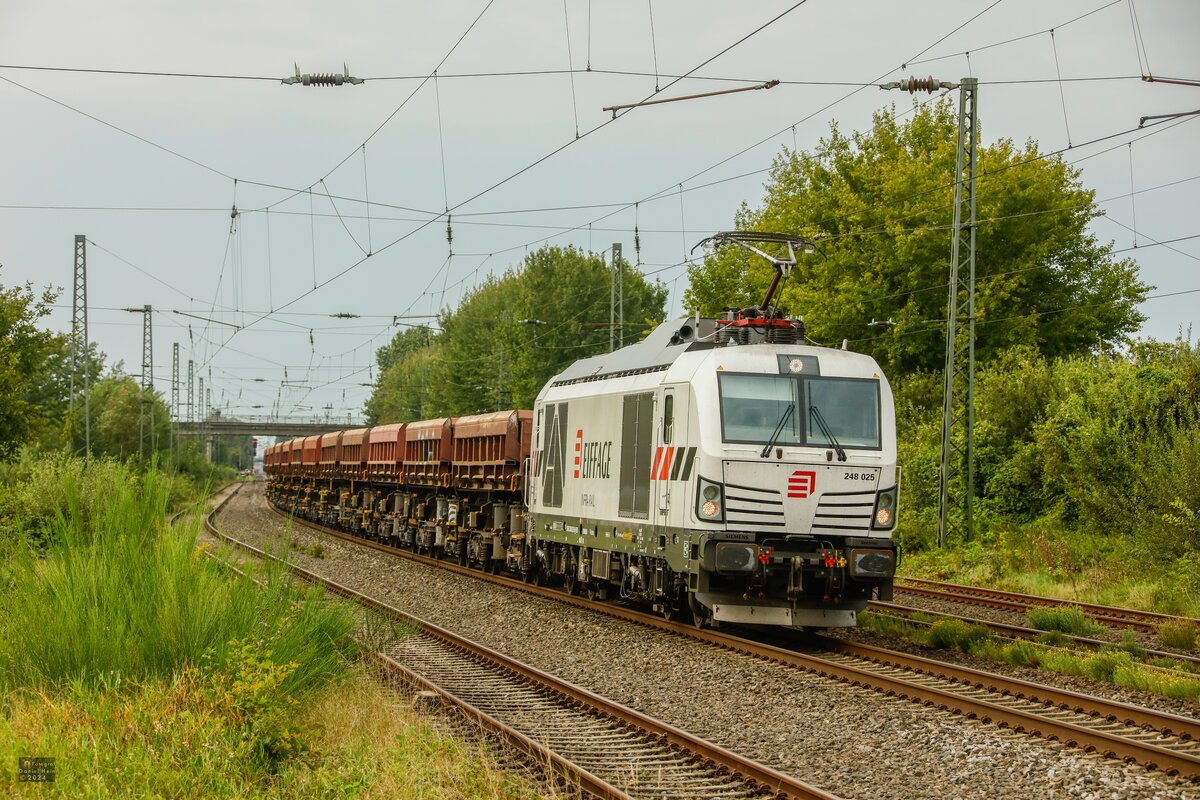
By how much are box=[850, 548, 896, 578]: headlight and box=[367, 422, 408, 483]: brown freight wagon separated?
67.3ft

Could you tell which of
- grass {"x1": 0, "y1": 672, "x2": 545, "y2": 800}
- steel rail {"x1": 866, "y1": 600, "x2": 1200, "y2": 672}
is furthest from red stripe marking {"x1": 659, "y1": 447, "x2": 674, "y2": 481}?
grass {"x1": 0, "y1": 672, "x2": 545, "y2": 800}

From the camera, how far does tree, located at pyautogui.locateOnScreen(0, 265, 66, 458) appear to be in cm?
2530

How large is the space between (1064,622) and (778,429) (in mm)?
4450

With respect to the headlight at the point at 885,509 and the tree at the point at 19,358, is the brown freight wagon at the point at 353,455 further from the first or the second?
the headlight at the point at 885,509

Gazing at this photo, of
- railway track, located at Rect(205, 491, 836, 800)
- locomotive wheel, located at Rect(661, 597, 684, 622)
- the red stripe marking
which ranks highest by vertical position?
the red stripe marking

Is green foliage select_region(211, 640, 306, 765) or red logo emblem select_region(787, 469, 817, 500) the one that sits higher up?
red logo emblem select_region(787, 469, 817, 500)

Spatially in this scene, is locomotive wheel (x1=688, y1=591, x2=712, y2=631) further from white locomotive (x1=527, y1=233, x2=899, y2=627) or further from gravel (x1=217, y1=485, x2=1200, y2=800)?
gravel (x1=217, y1=485, x2=1200, y2=800)

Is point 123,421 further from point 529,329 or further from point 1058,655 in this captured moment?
point 1058,655

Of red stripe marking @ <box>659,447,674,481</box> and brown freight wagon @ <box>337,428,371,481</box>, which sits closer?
red stripe marking @ <box>659,447,674,481</box>

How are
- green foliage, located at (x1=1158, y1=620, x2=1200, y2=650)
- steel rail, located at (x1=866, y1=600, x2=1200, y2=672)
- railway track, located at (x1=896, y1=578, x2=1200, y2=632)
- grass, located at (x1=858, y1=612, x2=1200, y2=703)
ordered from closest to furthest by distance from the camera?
grass, located at (x1=858, y1=612, x2=1200, y2=703) < steel rail, located at (x1=866, y1=600, x2=1200, y2=672) < green foliage, located at (x1=1158, y1=620, x2=1200, y2=650) < railway track, located at (x1=896, y1=578, x2=1200, y2=632)

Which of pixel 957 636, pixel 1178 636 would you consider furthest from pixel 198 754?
pixel 1178 636

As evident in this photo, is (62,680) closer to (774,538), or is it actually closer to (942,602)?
(774,538)

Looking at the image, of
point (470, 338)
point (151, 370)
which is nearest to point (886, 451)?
point (151, 370)

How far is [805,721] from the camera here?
1002cm
